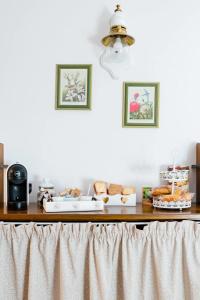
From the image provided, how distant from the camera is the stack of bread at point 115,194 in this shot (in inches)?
61.4

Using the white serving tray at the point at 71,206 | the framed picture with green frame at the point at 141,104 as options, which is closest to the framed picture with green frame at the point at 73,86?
the framed picture with green frame at the point at 141,104

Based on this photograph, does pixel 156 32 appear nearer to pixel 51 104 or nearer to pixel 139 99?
pixel 139 99

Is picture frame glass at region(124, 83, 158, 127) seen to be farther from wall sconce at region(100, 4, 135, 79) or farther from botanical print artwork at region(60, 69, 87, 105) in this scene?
botanical print artwork at region(60, 69, 87, 105)

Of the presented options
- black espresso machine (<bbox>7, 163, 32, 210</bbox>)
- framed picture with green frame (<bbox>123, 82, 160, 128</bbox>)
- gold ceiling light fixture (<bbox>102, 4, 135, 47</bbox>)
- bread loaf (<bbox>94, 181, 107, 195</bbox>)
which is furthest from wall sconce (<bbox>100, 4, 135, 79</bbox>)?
black espresso machine (<bbox>7, 163, 32, 210</bbox>)

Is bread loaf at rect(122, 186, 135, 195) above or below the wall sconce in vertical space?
below

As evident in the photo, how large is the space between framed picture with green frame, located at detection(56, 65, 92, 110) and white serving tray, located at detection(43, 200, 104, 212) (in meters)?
0.60

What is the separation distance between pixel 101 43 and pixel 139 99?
1.31ft

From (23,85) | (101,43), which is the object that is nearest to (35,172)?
(23,85)

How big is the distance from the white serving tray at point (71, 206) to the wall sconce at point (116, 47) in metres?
0.77

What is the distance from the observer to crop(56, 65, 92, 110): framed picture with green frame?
173 cm

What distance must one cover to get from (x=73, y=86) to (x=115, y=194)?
2.22 ft

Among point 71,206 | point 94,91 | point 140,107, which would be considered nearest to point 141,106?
point 140,107

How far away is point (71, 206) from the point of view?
4.57 feet

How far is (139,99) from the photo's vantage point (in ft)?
5.74
